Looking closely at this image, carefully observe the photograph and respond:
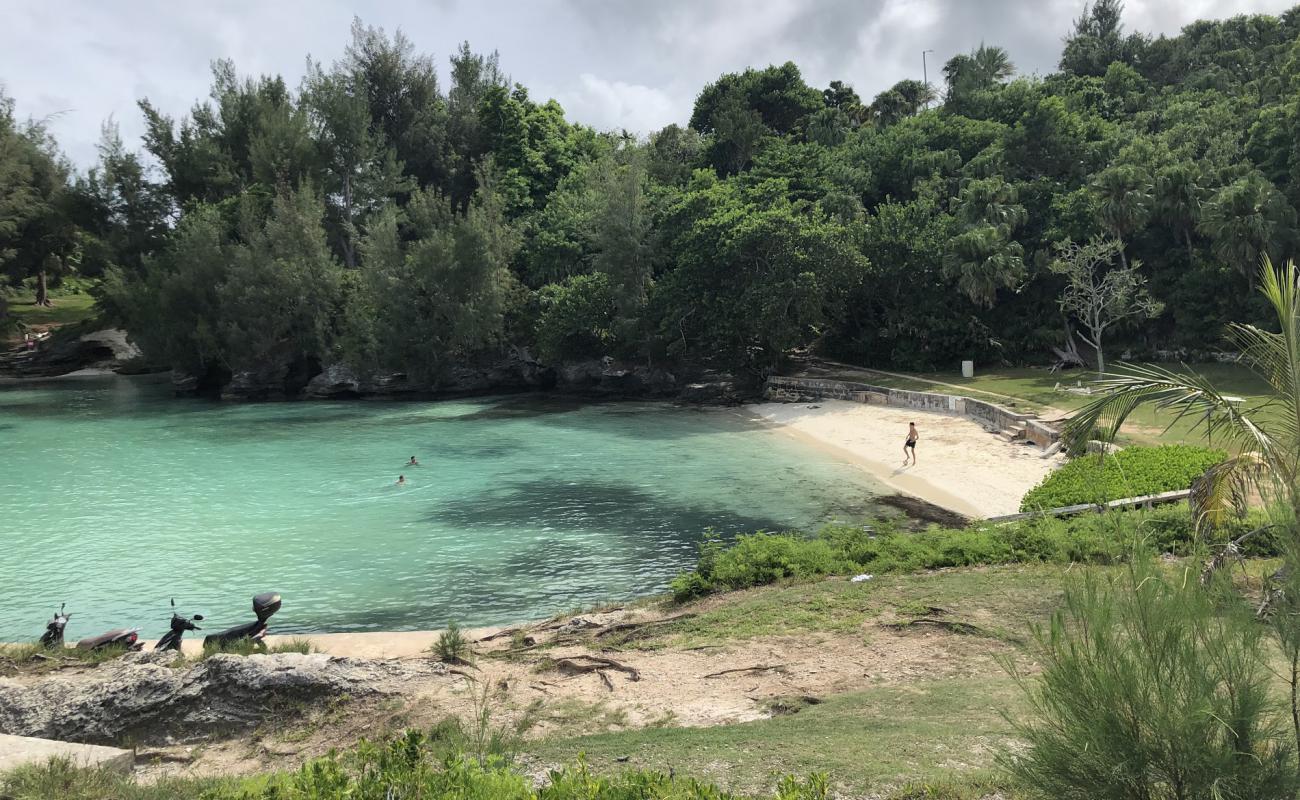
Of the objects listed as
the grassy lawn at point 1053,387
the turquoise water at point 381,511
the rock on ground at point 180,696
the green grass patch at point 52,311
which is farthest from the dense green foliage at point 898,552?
the green grass patch at point 52,311

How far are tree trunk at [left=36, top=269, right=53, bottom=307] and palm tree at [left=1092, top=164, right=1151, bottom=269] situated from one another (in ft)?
294

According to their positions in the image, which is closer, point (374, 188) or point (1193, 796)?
point (1193, 796)

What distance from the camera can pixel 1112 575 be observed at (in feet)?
16.5

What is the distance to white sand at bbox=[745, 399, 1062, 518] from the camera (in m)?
22.3

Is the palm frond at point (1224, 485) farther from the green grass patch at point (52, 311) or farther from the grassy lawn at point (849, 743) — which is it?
the green grass patch at point (52, 311)

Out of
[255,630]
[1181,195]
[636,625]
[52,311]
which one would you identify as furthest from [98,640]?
[52,311]

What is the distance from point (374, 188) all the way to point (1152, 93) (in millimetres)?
60663

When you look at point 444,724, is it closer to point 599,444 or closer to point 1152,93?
point 599,444

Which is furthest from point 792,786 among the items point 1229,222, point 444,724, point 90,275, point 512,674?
point 90,275

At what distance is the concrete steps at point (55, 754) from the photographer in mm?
7230

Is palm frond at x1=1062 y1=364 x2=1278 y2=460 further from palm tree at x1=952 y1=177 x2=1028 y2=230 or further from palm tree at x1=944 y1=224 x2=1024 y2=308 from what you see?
palm tree at x1=952 y1=177 x2=1028 y2=230

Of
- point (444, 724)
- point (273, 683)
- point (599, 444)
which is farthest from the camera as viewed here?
point (599, 444)

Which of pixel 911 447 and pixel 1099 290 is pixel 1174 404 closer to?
pixel 911 447

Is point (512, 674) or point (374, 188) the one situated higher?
point (374, 188)
